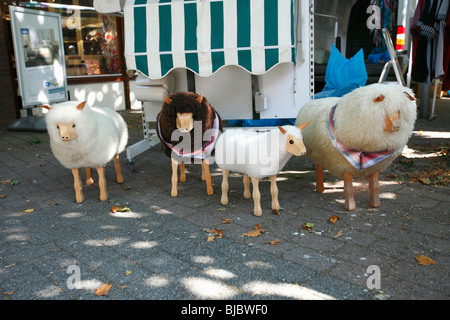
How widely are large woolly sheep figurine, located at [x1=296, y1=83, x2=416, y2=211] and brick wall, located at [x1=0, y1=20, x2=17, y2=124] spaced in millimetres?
7739

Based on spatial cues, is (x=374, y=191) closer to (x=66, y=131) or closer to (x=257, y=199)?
(x=257, y=199)

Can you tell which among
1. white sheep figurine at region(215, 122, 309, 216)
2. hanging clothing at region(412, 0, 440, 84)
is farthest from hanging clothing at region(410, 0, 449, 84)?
white sheep figurine at region(215, 122, 309, 216)

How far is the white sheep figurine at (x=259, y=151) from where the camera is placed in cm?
356

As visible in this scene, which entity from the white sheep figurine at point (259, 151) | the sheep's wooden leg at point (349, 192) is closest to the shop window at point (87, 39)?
the white sheep figurine at point (259, 151)

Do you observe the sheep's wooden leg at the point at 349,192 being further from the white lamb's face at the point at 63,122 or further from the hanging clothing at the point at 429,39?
the white lamb's face at the point at 63,122

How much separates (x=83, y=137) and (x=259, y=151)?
183 centimetres

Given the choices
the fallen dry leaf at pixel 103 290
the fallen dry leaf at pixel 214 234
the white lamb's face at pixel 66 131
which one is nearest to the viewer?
the fallen dry leaf at pixel 103 290

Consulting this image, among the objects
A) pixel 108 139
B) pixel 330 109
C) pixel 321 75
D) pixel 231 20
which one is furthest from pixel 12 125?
pixel 330 109

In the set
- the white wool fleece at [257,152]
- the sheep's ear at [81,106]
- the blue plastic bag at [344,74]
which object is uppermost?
the blue plastic bag at [344,74]

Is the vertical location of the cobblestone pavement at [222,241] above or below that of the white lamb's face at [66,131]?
below

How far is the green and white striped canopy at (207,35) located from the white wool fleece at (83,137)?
101 cm

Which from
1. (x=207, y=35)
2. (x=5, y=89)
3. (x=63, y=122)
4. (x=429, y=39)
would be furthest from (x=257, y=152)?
(x=5, y=89)

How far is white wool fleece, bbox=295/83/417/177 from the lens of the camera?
3.36 meters
